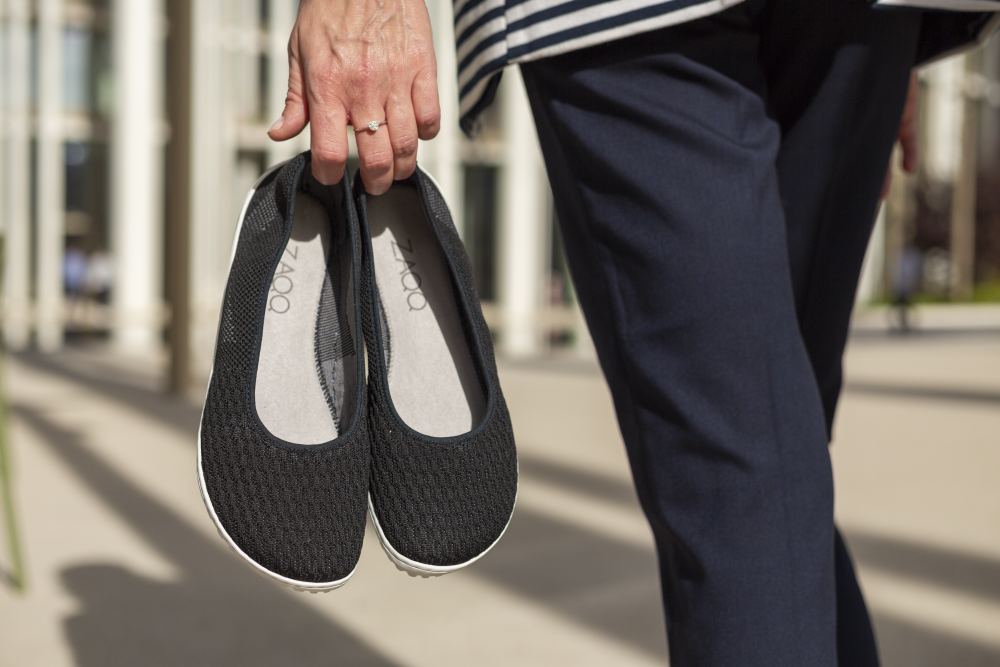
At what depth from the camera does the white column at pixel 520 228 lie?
14.3 m

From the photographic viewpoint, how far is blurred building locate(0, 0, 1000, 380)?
42.2ft

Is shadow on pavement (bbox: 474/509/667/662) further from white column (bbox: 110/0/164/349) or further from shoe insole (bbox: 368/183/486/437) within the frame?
white column (bbox: 110/0/164/349)

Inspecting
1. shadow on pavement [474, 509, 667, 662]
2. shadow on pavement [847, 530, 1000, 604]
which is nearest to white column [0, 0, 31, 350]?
shadow on pavement [474, 509, 667, 662]

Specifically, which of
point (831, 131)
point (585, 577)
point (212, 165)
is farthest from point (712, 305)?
point (212, 165)

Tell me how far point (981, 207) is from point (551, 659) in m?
30.1

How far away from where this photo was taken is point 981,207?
2905 cm

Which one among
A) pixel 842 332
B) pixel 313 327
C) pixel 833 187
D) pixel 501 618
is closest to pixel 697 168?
pixel 833 187

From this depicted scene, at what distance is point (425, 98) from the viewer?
1001mm

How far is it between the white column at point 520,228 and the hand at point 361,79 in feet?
43.0

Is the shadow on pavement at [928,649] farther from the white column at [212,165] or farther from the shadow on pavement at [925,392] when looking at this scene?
the white column at [212,165]

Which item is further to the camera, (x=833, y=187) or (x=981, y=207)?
(x=981, y=207)

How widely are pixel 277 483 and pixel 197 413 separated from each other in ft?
16.5

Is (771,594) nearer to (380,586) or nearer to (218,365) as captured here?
(218,365)

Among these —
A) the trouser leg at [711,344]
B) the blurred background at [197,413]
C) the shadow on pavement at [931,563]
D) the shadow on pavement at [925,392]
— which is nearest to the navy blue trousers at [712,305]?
the trouser leg at [711,344]
